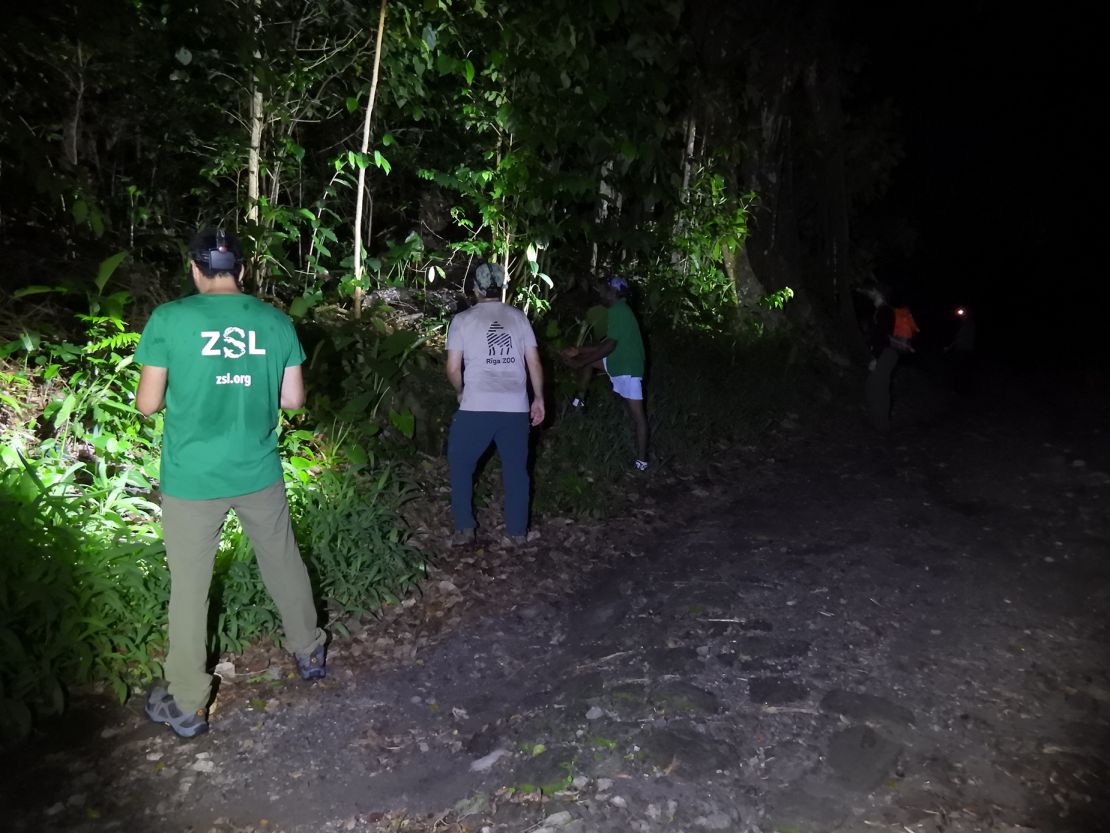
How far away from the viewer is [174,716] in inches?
159

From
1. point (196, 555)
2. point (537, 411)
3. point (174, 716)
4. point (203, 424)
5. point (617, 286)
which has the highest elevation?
point (617, 286)

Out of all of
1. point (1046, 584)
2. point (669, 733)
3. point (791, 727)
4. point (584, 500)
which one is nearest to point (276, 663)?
point (669, 733)

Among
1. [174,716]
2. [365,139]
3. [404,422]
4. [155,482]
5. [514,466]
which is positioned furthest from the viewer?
[365,139]

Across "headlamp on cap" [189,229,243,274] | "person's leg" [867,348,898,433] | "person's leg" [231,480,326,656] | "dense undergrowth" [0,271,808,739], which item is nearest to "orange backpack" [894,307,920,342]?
"person's leg" [867,348,898,433]

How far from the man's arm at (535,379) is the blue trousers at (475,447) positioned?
12 centimetres

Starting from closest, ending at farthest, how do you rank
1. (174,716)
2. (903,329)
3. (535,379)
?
(174,716) → (535,379) → (903,329)

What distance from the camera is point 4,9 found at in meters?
4.61

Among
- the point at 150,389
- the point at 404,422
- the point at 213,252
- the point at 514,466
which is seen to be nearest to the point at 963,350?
the point at 514,466

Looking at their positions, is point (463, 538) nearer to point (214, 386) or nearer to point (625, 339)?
point (214, 386)

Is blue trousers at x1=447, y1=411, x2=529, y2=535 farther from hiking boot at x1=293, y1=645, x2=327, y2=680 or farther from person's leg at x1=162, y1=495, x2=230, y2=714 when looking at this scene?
person's leg at x1=162, y1=495, x2=230, y2=714

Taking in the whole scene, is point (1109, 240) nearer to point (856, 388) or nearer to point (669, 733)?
point (856, 388)

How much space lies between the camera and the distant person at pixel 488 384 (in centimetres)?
614

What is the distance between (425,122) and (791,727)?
29.4ft

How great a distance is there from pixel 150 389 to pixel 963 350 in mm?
14134
